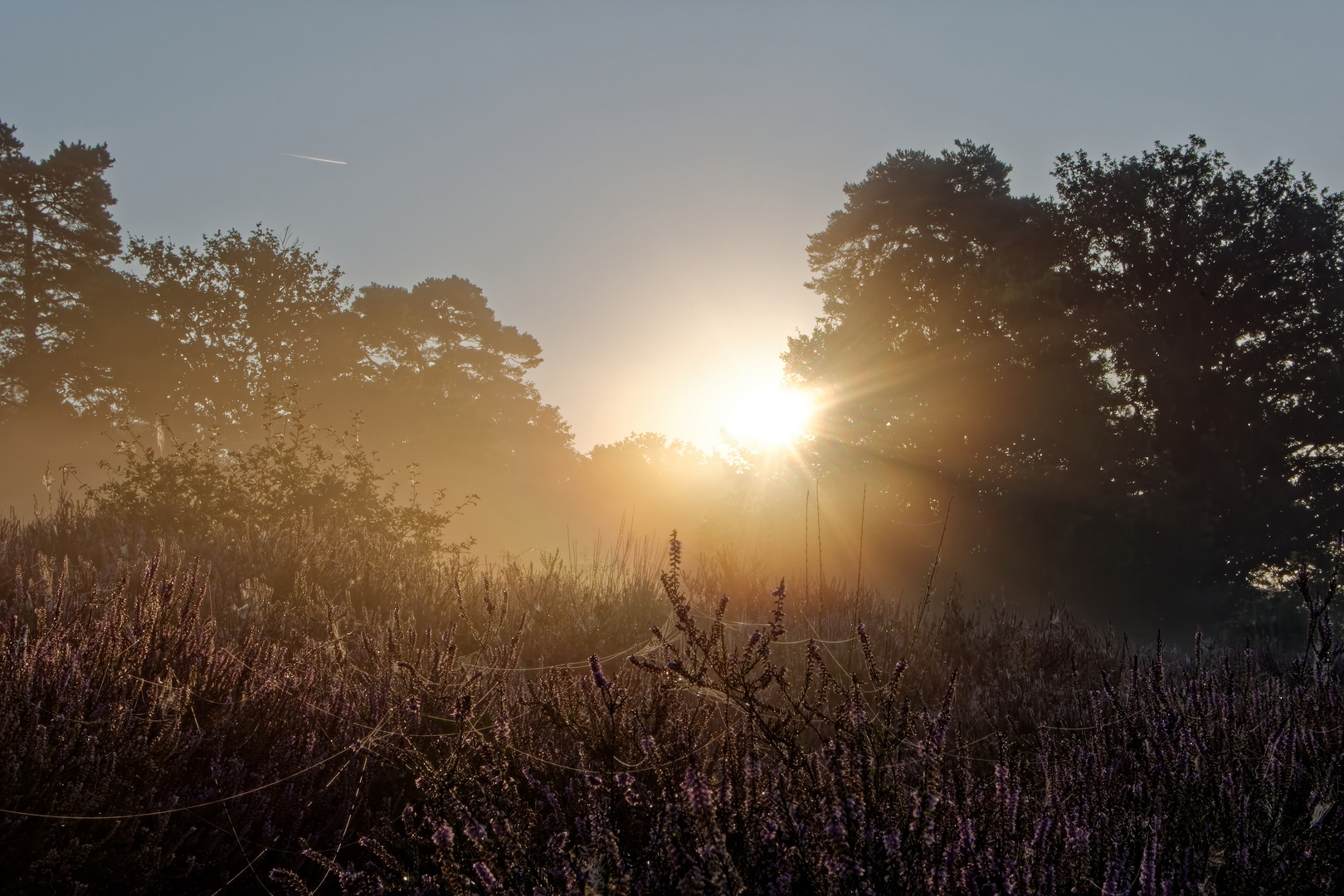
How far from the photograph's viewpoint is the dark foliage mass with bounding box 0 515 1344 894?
58.4 inches

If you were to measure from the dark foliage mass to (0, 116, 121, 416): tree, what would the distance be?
31826 mm

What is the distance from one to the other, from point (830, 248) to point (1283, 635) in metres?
14.5

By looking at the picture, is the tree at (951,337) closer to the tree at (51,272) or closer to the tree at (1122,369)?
the tree at (1122,369)

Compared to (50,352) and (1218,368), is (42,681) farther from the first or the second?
(50,352)

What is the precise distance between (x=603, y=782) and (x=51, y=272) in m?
36.1

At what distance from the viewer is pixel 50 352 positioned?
2873 cm

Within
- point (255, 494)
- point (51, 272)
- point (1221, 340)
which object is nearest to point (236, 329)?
point (51, 272)

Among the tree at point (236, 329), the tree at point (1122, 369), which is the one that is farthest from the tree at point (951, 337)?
the tree at point (236, 329)

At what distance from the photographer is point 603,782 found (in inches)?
74.0

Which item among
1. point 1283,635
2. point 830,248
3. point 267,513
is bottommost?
point 1283,635

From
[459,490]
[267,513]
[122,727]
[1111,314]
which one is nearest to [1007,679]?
[122,727]

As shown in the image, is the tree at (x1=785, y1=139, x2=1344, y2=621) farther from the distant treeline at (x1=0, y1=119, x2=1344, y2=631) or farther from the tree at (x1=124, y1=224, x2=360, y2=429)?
the tree at (x1=124, y1=224, x2=360, y2=429)

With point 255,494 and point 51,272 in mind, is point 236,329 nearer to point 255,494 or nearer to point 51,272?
point 51,272

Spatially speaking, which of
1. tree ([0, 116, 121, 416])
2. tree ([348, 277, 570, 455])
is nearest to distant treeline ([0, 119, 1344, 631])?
tree ([348, 277, 570, 455])
